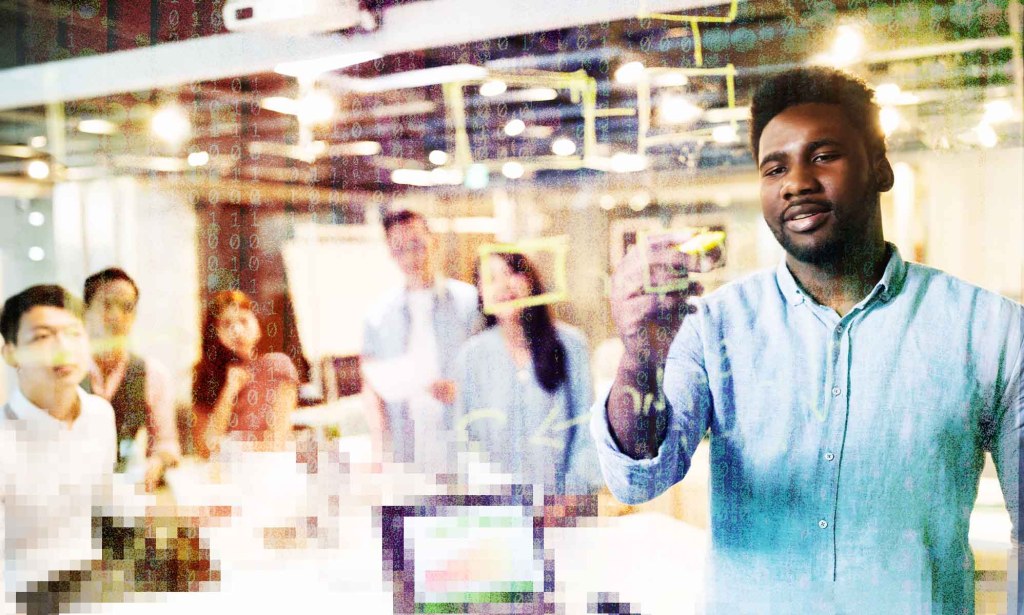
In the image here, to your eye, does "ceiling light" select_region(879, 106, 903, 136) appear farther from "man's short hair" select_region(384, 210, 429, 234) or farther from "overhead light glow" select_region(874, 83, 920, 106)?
"man's short hair" select_region(384, 210, 429, 234)

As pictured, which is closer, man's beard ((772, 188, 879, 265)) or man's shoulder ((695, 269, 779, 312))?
man's beard ((772, 188, 879, 265))

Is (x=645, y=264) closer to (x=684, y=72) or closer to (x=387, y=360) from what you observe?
(x=684, y=72)

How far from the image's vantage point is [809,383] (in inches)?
78.5

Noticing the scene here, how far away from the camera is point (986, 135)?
1.89 meters

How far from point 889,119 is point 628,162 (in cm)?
56

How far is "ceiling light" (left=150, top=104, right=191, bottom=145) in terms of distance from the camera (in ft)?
8.45

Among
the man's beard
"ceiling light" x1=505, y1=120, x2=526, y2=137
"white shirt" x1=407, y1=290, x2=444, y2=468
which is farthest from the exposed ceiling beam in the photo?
"white shirt" x1=407, y1=290, x2=444, y2=468

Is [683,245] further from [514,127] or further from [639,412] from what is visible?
[514,127]

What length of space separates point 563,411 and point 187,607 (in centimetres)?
127

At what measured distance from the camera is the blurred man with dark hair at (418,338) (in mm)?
2342

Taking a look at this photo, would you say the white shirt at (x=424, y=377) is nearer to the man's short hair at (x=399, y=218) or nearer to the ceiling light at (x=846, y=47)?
the man's short hair at (x=399, y=218)


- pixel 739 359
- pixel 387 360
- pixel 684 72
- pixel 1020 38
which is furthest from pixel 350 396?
pixel 1020 38

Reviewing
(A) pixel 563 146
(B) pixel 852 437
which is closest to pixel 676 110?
(A) pixel 563 146

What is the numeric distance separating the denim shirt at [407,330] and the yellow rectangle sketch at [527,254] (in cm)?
4
